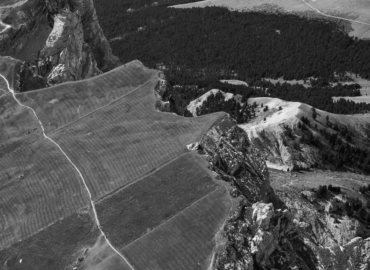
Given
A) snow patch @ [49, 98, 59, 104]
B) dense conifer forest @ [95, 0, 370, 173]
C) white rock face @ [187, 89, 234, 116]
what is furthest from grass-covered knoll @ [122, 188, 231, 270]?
white rock face @ [187, 89, 234, 116]

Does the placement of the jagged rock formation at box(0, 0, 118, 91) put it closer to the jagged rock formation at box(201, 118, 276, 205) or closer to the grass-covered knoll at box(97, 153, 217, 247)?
the grass-covered knoll at box(97, 153, 217, 247)

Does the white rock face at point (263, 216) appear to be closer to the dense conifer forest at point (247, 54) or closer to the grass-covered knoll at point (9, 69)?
the grass-covered knoll at point (9, 69)

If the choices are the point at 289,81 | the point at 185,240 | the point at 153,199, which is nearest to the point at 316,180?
the point at 153,199

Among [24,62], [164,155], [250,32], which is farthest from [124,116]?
→ [250,32]

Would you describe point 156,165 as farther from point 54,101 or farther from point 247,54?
point 247,54

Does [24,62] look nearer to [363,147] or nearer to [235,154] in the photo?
[235,154]

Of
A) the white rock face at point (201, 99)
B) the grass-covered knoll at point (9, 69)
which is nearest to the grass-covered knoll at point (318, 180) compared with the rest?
the white rock face at point (201, 99)
